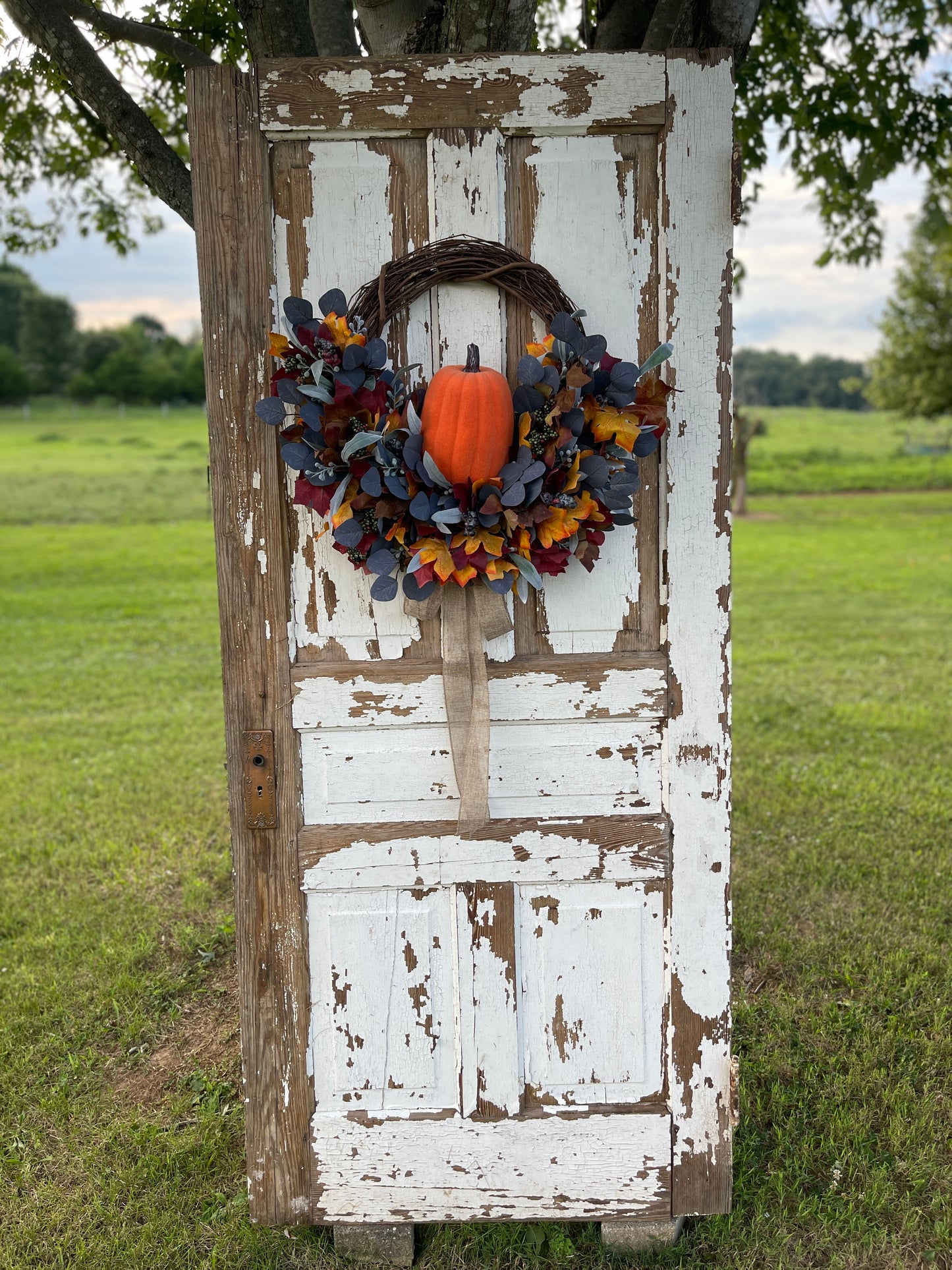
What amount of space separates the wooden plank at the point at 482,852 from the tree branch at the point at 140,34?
219 cm

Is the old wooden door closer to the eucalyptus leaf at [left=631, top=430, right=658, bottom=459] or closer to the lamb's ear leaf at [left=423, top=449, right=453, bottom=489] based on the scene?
the eucalyptus leaf at [left=631, top=430, right=658, bottom=459]

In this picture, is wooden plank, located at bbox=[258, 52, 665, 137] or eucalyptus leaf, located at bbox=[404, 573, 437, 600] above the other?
wooden plank, located at bbox=[258, 52, 665, 137]

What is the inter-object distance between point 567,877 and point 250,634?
Result: 0.90 m

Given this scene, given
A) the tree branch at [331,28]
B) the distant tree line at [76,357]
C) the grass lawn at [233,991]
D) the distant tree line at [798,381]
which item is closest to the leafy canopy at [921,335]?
the grass lawn at [233,991]

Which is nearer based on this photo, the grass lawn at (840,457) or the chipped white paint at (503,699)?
the chipped white paint at (503,699)

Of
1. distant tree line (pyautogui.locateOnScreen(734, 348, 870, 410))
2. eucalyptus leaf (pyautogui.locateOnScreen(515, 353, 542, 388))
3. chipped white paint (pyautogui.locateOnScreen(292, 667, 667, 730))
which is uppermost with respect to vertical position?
distant tree line (pyautogui.locateOnScreen(734, 348, 870, 410))

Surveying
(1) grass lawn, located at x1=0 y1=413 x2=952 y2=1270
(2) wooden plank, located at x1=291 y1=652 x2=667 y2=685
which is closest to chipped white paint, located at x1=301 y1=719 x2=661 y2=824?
(2) wooden plank, located at x1=291 y1=652 x2=667 y2=685

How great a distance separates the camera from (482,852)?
7.31 feet

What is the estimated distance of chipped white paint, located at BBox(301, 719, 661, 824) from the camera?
87.0 inches

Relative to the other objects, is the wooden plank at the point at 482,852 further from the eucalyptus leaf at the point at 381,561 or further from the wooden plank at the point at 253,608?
the eucalyptus leaf at the point at 381,561

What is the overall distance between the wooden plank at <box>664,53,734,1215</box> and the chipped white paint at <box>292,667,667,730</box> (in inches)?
3.4

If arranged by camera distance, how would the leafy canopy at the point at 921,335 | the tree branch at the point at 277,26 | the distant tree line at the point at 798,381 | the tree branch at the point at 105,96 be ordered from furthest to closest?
1. the distant tree line at the point at 798,381
2. the leafy canopy at the point at 921,335
3. the tree branch at the point at 277,26
4. the tree branch at the point at 105,96

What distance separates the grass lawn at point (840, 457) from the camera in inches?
1008

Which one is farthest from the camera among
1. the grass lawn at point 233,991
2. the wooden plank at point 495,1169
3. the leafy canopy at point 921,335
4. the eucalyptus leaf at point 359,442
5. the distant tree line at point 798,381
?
the distant tree line at point 798,381
